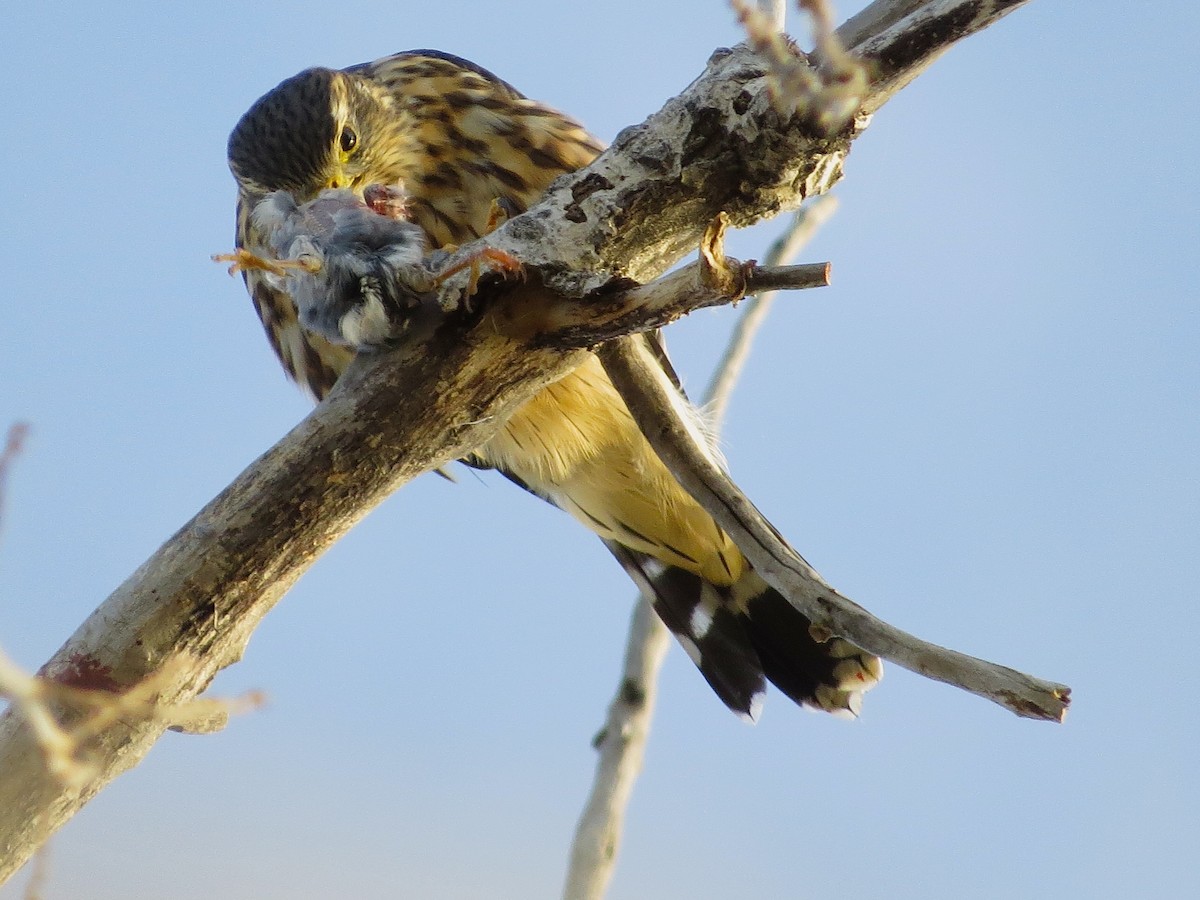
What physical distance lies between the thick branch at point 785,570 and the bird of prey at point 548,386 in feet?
2.07

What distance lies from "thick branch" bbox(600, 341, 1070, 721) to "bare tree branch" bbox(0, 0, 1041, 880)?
0.30 meters

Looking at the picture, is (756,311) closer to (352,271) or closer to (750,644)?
(750,644)

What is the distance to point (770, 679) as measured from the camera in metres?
3.38

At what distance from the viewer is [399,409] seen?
2012 mm

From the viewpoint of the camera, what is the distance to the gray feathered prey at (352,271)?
203 cm

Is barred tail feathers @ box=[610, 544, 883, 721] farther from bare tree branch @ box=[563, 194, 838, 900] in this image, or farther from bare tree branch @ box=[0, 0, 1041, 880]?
bare tree branch @ box=[0, 0, 1041, 880]

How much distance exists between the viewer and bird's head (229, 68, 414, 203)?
2998 millimetres

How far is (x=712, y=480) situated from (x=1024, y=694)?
0.70m

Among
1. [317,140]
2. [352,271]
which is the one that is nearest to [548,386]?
[317,140]

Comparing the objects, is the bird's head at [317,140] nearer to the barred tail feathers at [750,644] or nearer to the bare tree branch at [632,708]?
the bare tree branch at [632,708]

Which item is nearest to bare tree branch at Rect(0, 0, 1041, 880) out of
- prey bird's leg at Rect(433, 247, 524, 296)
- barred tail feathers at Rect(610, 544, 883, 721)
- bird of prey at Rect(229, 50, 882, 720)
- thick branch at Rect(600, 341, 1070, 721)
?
prey bird's leg at Rect(433, 247, 524, 296)

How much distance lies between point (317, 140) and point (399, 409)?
4.07 feet

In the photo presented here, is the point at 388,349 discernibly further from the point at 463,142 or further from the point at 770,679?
the point at 770,679

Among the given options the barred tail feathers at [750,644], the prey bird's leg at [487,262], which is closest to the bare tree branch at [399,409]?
the prey bird's leg at [487,262]
